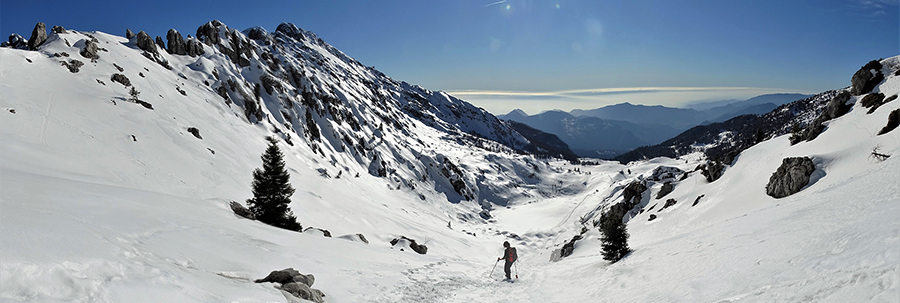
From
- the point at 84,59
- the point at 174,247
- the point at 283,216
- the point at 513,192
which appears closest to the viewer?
the point at 174,247

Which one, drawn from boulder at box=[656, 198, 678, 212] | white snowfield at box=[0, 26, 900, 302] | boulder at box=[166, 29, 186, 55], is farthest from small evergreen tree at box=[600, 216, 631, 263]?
boulder at box=[166, 29, 186, 55]

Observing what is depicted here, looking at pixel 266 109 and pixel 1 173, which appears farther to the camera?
pixel 266 109

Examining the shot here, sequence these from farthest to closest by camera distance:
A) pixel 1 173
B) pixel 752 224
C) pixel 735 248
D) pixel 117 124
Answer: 1. pixel 117 124
2. pixel 752 224
3. pixel 1 173
4. pixel 735 248

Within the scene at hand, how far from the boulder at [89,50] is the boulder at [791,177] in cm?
7951

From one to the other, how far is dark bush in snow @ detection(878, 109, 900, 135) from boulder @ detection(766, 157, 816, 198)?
13.6ft

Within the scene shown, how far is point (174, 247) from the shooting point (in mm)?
10469

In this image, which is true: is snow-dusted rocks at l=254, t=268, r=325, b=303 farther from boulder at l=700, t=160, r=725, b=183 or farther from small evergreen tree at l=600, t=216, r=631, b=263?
boulder at l=700, t=160, r=725, b=183

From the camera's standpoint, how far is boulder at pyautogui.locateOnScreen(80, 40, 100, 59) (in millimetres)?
48125

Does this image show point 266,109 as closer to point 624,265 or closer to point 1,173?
point 1,173

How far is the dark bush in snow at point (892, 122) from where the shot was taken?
68.8ft

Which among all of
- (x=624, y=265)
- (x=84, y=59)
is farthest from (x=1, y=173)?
(x=84, y=59)

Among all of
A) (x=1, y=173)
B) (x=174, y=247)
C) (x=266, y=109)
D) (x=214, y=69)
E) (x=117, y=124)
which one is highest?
(x=214, y=69)

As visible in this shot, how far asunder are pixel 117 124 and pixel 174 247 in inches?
1258

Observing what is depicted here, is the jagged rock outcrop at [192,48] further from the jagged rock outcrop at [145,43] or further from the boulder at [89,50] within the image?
the boulder at [89,50]
